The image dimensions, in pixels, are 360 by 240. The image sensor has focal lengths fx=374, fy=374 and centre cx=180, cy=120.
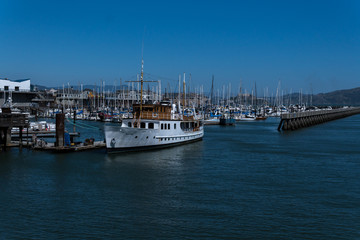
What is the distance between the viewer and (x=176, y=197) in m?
23.7

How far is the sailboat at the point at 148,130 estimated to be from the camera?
39.3 meters

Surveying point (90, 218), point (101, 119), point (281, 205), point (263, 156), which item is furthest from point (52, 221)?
point (101, 119)

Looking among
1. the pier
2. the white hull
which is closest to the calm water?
the white hull

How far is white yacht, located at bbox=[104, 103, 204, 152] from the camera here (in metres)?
39.3

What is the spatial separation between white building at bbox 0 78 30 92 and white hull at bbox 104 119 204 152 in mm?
80969

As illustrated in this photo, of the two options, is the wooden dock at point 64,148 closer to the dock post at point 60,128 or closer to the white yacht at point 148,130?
the dock post at point 60,128

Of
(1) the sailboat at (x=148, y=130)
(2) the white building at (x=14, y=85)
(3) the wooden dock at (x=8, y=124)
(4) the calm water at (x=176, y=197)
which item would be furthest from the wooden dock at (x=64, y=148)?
(2) the white building at (x=14, y=85)

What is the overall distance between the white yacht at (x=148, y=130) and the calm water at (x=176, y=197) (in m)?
1.72

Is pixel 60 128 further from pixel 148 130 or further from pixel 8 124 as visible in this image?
pixel 148 130

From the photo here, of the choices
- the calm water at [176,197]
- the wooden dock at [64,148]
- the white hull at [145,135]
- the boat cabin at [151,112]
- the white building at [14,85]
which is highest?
the white building at [14,85]

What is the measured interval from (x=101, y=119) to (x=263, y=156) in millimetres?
69044

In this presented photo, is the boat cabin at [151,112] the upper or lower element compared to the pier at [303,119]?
upper

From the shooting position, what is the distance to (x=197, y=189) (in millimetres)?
25844

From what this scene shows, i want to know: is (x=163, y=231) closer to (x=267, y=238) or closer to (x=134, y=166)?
(x=267, y=238)
